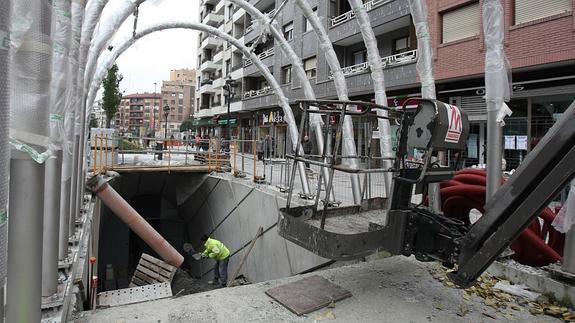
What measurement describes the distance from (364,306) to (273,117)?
25.6 metres

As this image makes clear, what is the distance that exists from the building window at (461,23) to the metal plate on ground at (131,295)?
13.1 metres

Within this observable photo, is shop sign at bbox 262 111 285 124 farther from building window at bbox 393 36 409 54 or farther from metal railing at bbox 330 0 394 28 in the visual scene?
building window at bbox 393 36 409 54

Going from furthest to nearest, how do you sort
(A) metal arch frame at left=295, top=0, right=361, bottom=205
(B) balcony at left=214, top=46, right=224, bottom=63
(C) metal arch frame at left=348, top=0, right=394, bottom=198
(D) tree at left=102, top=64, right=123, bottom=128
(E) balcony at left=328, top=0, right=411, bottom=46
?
(B) balcony at left=214, top=46, right=224, bottom=63 → (D) tree at left=102, top=64, right=123, bottom=128 → (E) balcony at left=328, top=0, right=411, bottom=46 → (A) metal arch frame at left=295, top=0, right=361, bottom=205 → (C) metal arch frame at left=348, top=0, right=394, bottom=198

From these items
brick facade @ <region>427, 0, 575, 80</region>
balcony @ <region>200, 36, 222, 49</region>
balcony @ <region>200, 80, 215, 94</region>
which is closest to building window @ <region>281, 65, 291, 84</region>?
brick facade @ <region>427, 0, 575, 80</region>

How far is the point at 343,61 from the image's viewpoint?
2228 centimetres

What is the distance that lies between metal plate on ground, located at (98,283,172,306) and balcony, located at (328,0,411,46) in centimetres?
1262

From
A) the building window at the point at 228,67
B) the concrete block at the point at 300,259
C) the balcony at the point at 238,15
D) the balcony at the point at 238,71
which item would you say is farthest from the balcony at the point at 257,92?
the concrete block at the point at 300,259

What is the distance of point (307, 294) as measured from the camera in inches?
163

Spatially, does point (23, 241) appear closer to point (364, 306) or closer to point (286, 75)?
point (364, 306)

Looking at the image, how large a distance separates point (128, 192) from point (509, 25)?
16315 mm

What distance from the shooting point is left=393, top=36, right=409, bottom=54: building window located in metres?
18.0

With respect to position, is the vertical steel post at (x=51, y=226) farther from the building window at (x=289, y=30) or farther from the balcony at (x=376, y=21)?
the building window at (x=289, y=30)

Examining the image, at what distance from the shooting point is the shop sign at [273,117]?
1097 inches

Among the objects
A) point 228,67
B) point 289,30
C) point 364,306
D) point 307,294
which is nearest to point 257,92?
point 289,30
